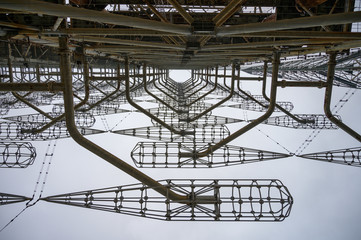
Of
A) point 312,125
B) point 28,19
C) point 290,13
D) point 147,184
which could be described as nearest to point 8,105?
point 28,19

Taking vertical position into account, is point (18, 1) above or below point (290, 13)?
below

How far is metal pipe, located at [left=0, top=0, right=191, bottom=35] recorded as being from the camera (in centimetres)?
537

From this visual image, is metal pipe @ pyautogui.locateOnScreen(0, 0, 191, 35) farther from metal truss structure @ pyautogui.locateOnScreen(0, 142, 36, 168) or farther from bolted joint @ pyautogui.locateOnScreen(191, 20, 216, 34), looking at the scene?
metal truss structure @ pyautogui.locateOnScreen(0, 142, 36, 168)

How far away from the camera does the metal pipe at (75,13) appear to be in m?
5.37

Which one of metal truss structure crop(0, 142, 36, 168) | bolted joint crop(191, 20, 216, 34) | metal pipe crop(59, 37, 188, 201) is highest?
bolted joint crop(191, 20, 216, 34)

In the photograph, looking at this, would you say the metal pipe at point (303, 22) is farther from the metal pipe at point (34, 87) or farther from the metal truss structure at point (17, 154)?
the metal truss structure at point (17, 154)

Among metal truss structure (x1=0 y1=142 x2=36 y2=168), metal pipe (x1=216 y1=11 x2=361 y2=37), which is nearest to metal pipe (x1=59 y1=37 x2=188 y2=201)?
metal truss structure (x1=0 y1=142 x2=36 y2=168)

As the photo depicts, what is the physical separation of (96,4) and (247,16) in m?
8.59

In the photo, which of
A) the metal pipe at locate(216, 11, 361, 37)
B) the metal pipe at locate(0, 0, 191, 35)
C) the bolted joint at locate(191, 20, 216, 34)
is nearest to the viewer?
the metal pipe at locate(0, 0, 191, 35)

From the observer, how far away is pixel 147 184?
9.16 m

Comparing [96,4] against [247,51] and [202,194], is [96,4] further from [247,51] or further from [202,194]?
[202,194]

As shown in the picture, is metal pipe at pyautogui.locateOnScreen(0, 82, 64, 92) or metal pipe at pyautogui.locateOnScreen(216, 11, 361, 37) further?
metal pipe at pyautogui.locateOnScreen(0, 82, 64, 92)

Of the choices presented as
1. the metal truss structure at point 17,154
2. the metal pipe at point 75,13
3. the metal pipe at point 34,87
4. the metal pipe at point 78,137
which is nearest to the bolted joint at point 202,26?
the metal pipe at point 75,13

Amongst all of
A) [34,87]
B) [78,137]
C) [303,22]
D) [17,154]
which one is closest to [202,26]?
[303,22]
